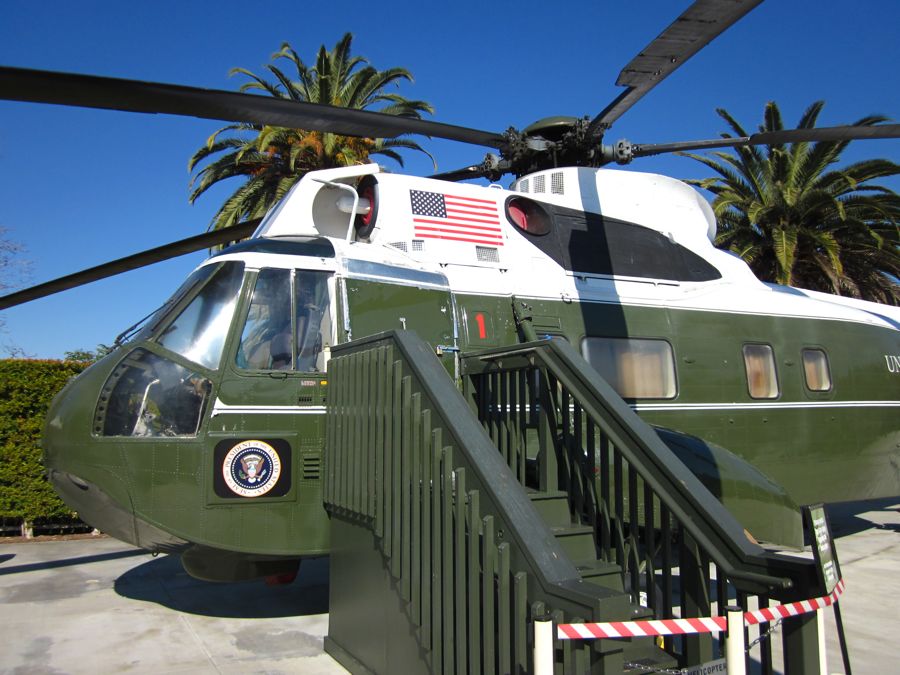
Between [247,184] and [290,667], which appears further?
[247,184]

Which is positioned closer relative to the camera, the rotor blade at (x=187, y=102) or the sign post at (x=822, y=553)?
the sign post at (x=822, y=553)

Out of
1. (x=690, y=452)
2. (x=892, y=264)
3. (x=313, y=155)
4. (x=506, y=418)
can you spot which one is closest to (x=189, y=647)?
(x=506, y=418)

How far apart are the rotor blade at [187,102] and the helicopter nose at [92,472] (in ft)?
6.51

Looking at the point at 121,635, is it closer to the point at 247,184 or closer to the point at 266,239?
the point at 266,239

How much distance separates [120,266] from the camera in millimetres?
7051

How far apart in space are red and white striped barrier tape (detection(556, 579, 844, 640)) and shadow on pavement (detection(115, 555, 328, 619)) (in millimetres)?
4326

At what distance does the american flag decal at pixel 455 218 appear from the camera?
6.53 m

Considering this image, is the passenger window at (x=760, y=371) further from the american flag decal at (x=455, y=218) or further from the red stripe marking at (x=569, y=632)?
the red stripe marking at (x=569, y=632)

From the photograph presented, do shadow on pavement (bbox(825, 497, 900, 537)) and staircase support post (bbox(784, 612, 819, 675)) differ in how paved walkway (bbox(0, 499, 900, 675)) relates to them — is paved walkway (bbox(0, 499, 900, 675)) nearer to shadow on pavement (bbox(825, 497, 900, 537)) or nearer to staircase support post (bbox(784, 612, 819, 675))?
shadow on pavement (bbox(825, 497, 900, 537))

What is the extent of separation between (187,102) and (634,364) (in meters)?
4.51

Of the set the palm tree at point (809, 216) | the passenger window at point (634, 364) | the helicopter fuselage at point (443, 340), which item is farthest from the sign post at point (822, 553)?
the palm tree at point (809, 216)

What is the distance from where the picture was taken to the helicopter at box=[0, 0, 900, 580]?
5117 mm

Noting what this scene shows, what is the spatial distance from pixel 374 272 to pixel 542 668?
149 inches

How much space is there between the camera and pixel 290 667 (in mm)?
5027
